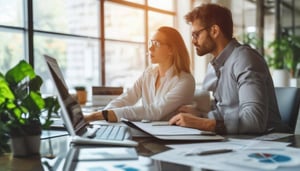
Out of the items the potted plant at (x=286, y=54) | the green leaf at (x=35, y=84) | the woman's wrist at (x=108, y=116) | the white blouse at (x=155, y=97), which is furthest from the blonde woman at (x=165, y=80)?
the potted plant at (x=286, y=54)

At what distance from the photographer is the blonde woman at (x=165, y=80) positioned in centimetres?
190

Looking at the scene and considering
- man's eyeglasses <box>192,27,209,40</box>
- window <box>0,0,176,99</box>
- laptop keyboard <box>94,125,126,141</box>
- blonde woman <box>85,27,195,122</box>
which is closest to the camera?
laptop keyboard <box>94,125,126,141</box>

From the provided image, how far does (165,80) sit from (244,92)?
0.71 metres

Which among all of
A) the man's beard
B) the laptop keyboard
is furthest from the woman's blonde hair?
the laptop keyboard

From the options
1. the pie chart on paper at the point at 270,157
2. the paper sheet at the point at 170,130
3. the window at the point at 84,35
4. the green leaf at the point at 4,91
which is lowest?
→ the pie chart on paper at the point at 270,157

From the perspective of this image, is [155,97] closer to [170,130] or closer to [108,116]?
[108,116]

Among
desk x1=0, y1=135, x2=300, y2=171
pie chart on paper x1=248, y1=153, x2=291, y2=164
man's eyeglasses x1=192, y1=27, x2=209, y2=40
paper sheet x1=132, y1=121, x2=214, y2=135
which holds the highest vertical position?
man's eyeglasses x1=192, y1=27, x2=209, y2=40

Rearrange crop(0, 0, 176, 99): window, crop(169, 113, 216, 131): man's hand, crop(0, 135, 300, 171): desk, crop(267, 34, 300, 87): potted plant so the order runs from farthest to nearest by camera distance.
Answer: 1. crop(267, 34, 300, 87): potted plant
2. crop(0, 0, 176, 99): window
3. crop(169, 113, 216, 131): man's hand
4. crop(0, 135, 300, 171): desk

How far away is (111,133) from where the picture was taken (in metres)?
1.19

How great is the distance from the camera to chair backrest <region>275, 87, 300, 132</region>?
1.77m

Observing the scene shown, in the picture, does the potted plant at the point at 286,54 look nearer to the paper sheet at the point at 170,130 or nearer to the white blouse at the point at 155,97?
the white blouse at the point at 155,97

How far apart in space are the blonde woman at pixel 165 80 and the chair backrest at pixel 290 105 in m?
0.49

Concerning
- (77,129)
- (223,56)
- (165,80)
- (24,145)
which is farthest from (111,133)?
(165,80)

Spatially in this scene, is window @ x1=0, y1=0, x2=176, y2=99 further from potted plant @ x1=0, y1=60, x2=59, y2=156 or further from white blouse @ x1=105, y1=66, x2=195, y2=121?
potted plant @ x1=0, y1=60, x2=59, y2=156
